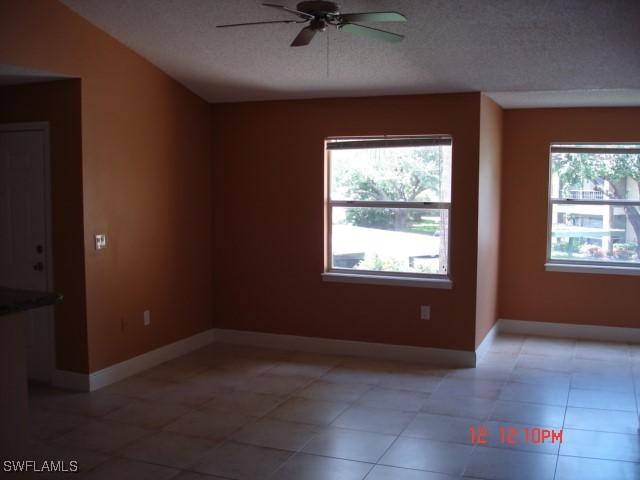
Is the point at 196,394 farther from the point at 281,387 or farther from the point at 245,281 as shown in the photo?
the point at 245,281

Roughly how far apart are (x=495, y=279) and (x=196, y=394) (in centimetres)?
327

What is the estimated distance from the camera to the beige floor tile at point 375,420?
4.10m

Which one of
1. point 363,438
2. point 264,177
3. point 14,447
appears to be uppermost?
point 264,177

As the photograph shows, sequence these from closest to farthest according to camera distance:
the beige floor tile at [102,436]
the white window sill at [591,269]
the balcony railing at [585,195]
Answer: the beige floor tile at [102,436] → the white window sill at [591,269] → the balcony railing at [585,195]

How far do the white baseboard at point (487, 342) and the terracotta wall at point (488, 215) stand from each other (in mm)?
54

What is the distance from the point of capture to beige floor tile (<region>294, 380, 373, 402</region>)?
470cm

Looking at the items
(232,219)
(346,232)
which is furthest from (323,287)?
(232,219)

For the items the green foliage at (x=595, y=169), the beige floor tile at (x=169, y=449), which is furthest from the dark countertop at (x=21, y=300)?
the green foliage at (x=595, y=169)

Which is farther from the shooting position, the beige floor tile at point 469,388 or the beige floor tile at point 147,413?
the beige floor tile at point 469,388

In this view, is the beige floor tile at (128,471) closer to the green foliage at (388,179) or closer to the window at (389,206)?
the window at (389,206)

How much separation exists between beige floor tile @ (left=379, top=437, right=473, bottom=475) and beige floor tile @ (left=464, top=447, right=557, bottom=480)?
2.6 inches

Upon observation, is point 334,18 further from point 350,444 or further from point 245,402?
point 245,402

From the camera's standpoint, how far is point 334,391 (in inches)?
191

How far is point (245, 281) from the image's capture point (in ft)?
20.5
